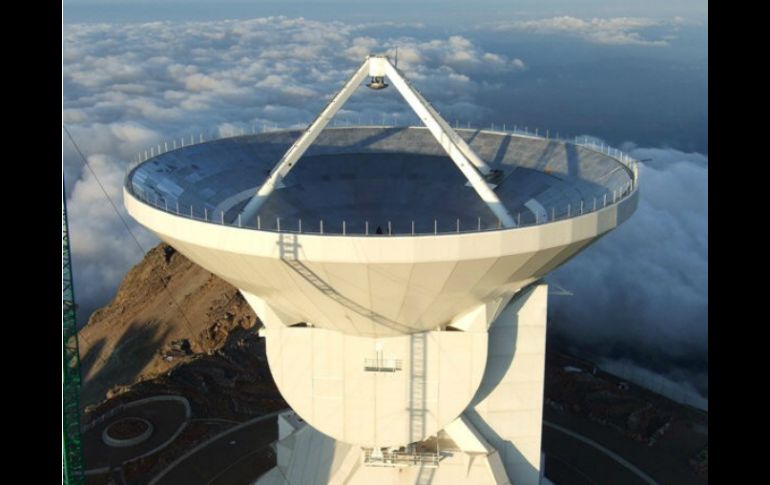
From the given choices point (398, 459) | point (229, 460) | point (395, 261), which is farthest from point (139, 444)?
point (395, 261)

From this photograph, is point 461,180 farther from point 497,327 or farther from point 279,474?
point 279,474

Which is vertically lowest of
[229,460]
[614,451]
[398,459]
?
[614,451]

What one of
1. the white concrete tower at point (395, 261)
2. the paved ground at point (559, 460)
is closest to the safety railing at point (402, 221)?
the white concrete tower at point (395, 261)

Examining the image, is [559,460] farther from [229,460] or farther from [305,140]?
[305,140]

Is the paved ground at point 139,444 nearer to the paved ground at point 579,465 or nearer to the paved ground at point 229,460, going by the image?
the paved ground at point 229,460

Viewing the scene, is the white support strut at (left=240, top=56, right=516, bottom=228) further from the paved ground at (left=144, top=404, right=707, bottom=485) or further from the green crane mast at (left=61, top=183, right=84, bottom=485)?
the paved ground at (left=144, top=404, right=707, bottom=485)

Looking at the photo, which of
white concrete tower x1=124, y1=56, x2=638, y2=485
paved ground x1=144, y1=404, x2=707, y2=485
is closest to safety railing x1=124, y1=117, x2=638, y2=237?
white concrete tower x1=124, y1=56, x2=638, y2=485
